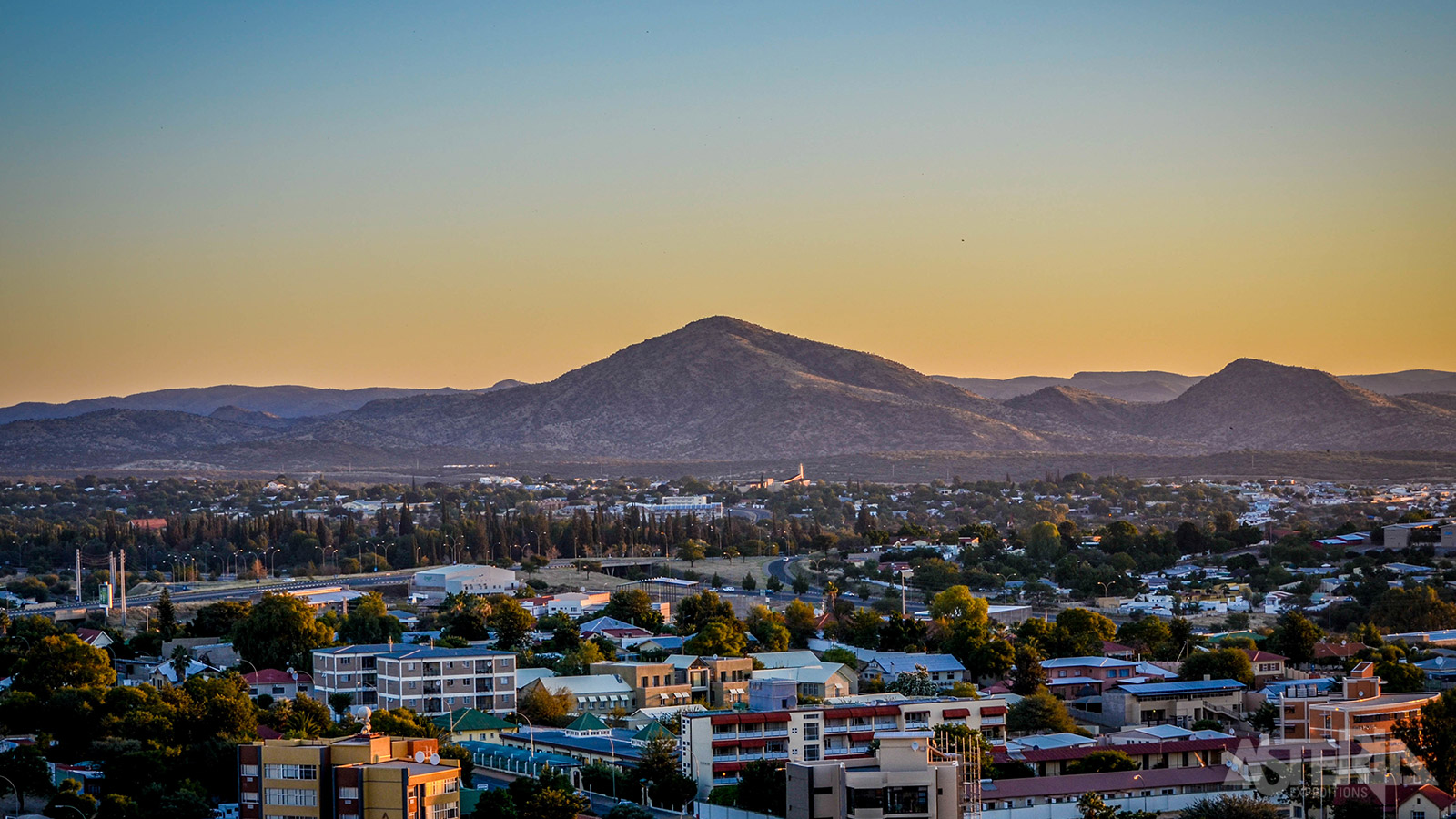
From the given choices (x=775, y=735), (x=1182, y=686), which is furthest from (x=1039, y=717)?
(x=775, y=735)

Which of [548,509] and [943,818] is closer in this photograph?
[943,818]

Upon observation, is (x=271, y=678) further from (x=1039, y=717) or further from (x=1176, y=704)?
(x=1176, y=704)

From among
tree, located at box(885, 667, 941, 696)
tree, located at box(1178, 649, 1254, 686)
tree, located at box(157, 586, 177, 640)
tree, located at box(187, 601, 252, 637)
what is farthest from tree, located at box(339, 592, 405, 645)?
tree, located at box(1178, 649, 1254, 686)

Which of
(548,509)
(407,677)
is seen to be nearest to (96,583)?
(407,677)

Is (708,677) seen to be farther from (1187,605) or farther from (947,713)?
(1187,605)

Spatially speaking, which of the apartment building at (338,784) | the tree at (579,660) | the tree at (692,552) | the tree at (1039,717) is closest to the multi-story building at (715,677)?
the tree at (579,660)

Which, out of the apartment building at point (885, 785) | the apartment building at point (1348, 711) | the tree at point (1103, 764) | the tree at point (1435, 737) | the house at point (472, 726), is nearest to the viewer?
the apartment building at point (885, 785)

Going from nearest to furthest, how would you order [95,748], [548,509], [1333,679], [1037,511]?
[95,748] < [1333,679] < [1037,511] < [548,509]

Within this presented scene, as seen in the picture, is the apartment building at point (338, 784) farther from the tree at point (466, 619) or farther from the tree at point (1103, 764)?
the tree at point (466, 619)
